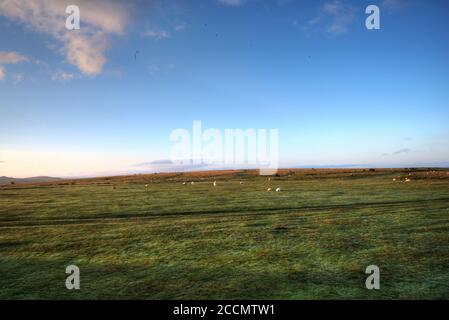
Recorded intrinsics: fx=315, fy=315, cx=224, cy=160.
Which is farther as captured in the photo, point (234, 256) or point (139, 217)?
point (139, 217)

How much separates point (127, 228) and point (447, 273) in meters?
13.0

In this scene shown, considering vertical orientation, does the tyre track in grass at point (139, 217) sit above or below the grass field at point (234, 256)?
below

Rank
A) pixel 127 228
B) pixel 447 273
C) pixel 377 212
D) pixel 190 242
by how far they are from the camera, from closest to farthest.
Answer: pixel 447 273, pixel 190 242, pixel 127 228, pixel 377 212

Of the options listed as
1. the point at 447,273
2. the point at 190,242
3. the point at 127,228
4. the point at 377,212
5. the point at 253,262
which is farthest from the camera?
the point at 377,212

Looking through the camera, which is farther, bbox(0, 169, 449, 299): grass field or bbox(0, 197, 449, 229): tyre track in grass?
bbox(0, 197, 449, 229): tyre track in grass

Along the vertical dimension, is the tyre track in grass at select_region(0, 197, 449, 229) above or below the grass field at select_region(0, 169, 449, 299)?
below

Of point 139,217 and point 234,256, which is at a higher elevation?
point 234,256

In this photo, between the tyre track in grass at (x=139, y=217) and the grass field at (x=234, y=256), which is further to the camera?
the tyre track in grass at (x=139, y=217)

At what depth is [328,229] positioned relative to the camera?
1437cm

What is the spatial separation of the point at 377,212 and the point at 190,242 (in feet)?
41.4

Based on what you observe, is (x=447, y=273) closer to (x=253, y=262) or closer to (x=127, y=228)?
(x=253, y=262)
